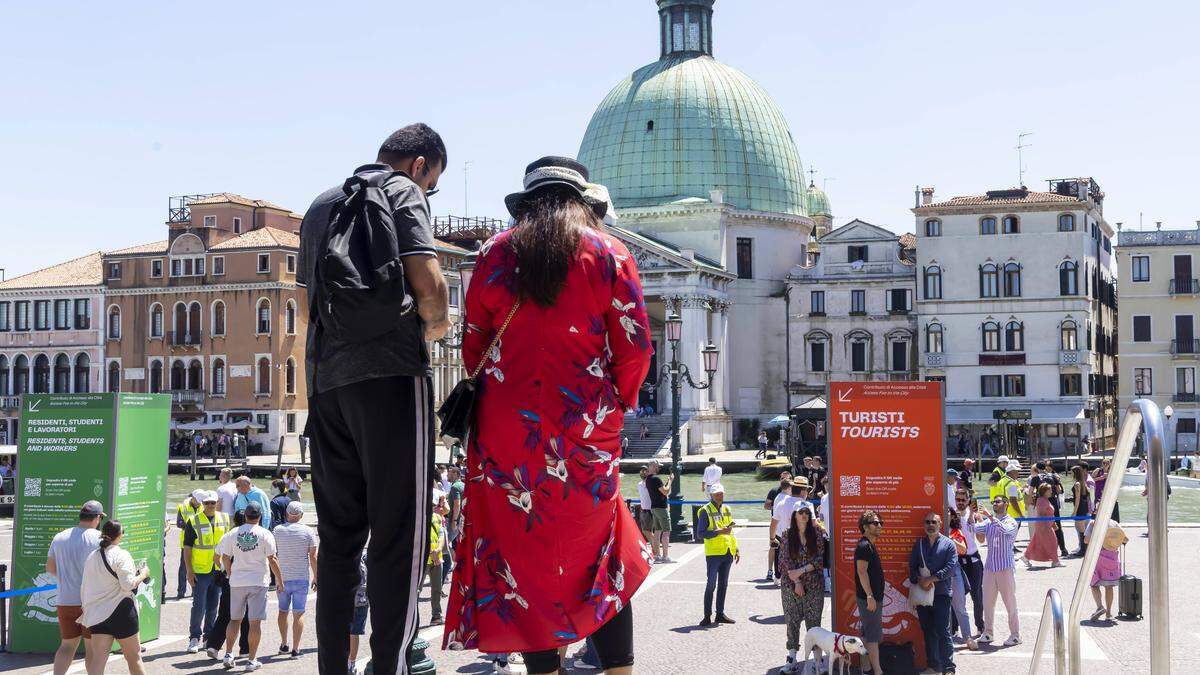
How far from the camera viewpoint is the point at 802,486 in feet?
54.2

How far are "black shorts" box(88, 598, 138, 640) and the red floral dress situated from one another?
8039mm

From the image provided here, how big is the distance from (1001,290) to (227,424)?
1483 inches

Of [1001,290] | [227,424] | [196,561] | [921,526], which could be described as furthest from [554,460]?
[227,424]

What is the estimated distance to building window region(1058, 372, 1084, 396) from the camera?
185 feet

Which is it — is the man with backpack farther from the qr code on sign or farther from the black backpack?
the qr code on sign

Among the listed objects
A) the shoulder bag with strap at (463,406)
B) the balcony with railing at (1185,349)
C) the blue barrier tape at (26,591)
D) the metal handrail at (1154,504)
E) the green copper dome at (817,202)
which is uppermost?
the green copper dome at (817,202)

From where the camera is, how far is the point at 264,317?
208ft

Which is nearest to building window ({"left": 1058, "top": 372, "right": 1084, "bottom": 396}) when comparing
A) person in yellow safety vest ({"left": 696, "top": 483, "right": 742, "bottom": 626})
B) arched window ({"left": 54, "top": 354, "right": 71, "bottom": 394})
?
person in yellow safety vest ({"left": 696, "top": 483, "right": 742, "bottom": 626})

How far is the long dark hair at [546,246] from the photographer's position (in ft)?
12.7

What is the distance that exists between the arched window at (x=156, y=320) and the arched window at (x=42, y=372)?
22.4 feet

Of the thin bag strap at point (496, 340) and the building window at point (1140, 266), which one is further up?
the building window at point (1140, 266)

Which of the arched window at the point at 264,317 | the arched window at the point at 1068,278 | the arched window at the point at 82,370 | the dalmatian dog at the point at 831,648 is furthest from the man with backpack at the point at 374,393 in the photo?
the arched window at the point at 82,370

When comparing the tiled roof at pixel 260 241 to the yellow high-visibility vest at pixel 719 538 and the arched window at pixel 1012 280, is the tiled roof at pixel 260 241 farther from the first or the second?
the yellow high-visibility vest at pixel 719 538

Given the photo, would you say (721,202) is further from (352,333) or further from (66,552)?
(352,333)
